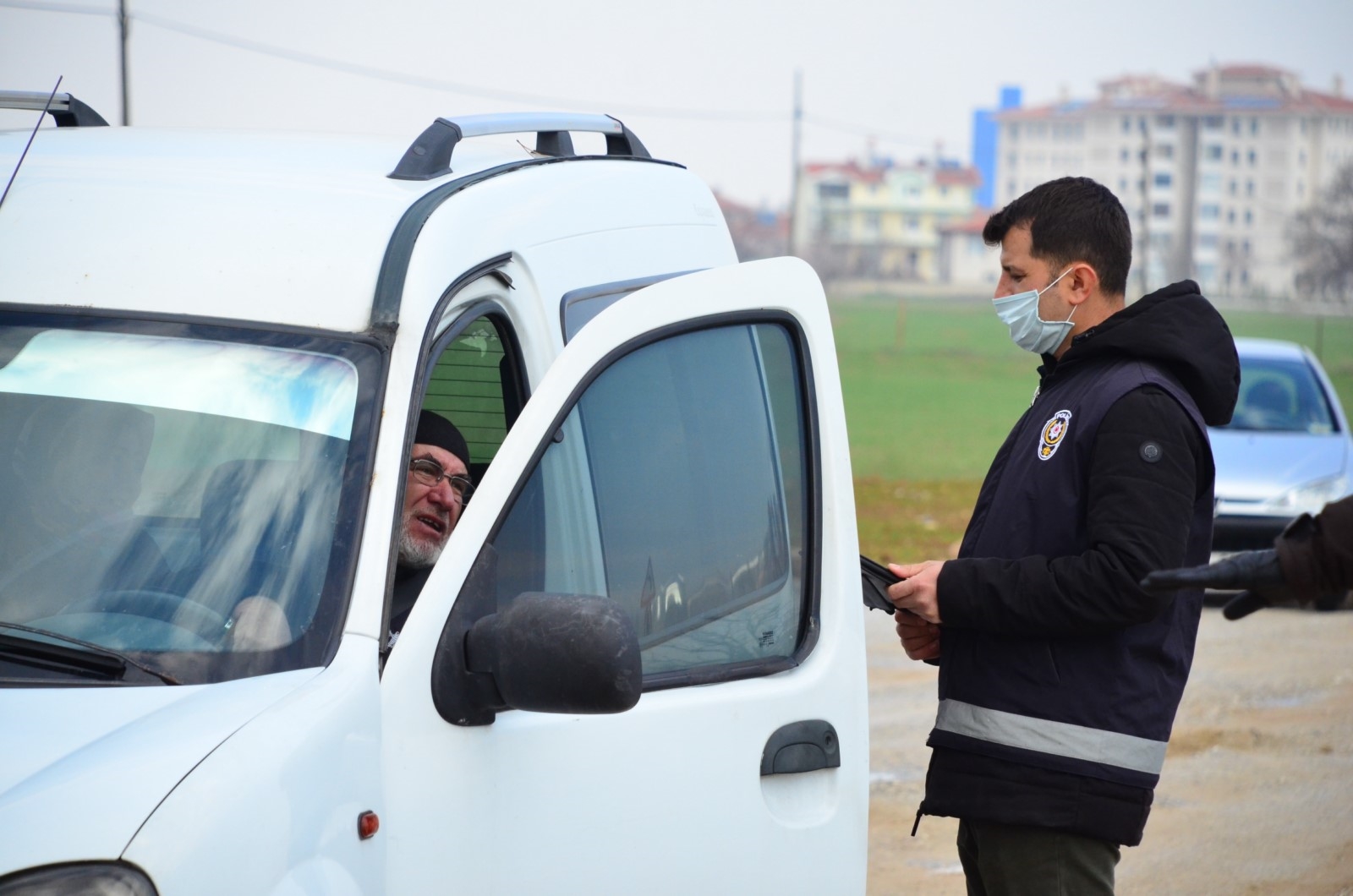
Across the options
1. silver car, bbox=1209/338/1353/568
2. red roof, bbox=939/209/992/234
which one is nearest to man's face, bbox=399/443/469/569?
silver car, bbox=1209/338/1353/568

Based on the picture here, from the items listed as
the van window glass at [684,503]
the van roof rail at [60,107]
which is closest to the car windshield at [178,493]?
the van window glass at [684,503]

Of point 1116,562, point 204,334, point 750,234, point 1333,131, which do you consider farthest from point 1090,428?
point 1333,131

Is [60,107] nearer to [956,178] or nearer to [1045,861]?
[1045,861]

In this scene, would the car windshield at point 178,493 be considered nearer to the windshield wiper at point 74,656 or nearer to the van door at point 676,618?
the windshield wiper at point 74,656

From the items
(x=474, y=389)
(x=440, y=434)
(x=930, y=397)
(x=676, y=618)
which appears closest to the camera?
(x=676, y=618)

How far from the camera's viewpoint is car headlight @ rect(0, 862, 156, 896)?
175cm

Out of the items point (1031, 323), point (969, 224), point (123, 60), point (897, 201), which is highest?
point (123, 60)

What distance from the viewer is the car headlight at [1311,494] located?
35.8 feet

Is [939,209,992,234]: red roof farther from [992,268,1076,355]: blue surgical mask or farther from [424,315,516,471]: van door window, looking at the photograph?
[424,315,516,471]: van door window

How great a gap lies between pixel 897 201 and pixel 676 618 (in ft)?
413

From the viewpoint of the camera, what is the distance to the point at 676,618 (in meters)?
2.67

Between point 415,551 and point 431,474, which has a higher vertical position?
→ point 431,474

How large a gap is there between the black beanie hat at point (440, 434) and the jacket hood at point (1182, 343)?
1.29 meters

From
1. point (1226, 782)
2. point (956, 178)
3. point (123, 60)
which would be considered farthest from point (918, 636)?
point (956, 178)
